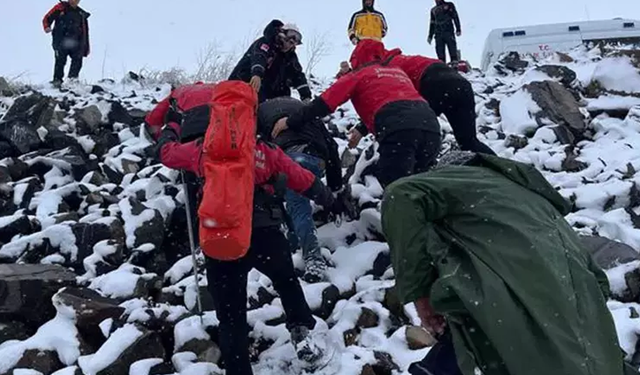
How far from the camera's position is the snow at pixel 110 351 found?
4449 millimetres

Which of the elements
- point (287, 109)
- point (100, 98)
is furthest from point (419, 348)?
point (100, 98)

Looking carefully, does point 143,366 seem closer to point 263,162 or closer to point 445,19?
point 263,162

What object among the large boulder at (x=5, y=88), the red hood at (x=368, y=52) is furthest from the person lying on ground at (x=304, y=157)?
the large boulder at (x=5, y=88)

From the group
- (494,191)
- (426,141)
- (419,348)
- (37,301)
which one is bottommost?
(419,348)

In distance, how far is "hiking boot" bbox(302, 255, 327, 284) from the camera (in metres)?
5.52

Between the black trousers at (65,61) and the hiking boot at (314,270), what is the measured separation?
8504 mm

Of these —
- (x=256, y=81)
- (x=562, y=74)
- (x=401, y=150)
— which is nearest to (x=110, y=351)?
(x=401, y=150)

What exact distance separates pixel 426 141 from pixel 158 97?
7.37 meters

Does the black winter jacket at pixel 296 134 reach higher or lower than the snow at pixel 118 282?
higher

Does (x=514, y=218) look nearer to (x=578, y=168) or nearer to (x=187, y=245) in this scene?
(x=187, y=245)

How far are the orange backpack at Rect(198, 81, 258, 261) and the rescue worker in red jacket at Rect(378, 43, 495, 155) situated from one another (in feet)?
6.75

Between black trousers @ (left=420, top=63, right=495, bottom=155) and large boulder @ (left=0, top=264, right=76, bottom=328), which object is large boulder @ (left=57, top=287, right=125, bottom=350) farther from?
black trousers @ (left=420, top=63, right=495, bottom=155)

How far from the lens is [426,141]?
5.21 meters

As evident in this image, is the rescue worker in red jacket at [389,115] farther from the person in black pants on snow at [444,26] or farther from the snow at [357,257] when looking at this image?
the person in black pants on snow at [444,26]
